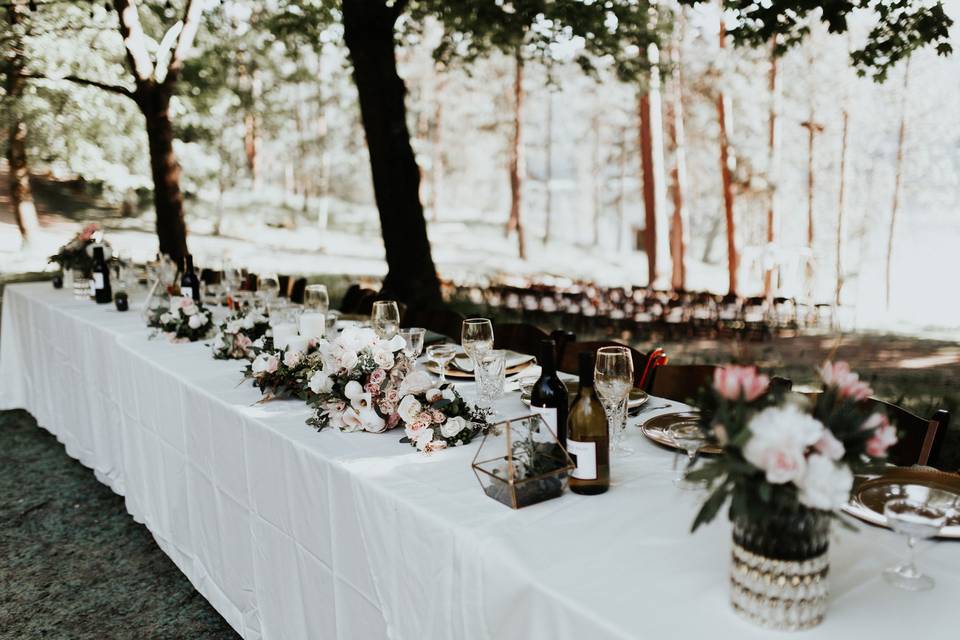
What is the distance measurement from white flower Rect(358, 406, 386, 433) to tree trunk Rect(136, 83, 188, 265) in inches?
231

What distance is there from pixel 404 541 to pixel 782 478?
95 centimetres

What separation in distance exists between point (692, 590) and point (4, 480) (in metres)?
4.63

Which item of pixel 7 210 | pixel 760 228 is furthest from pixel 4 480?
pixel 760 228

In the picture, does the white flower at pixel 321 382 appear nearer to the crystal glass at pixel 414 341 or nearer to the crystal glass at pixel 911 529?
the crystal glass at pixel 414 341

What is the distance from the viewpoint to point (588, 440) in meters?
1.63

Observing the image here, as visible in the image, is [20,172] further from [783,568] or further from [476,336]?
[783,568]

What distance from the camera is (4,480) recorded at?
4.49 metres

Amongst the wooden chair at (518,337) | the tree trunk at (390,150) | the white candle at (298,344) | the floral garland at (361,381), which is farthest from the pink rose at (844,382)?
the tree trunk at (390,150)

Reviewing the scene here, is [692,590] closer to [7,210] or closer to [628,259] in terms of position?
[7,210]

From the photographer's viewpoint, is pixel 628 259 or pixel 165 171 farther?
pixel 628 259

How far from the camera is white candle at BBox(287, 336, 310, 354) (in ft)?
8.18

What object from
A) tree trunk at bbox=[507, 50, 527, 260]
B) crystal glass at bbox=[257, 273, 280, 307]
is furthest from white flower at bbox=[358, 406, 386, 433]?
tree trunk at bbox=[507, 50, 527, 260]

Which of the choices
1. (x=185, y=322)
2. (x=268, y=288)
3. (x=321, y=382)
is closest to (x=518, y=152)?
(x=268, y=288)

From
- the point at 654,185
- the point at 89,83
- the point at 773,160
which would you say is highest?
the point at 89,83
